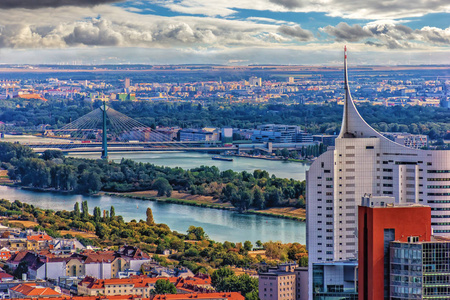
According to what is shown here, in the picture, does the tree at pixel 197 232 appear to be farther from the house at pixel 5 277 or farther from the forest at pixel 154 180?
the forest at pixel 154 180

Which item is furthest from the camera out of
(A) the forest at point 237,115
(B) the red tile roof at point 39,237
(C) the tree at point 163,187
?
(A) the forest at point 237,115

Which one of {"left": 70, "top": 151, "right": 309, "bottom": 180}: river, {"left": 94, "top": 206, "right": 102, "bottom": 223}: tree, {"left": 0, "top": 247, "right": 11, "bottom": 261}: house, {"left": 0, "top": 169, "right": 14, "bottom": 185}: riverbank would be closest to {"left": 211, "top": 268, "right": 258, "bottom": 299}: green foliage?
{"left": 0, "top": 247, "right": 11, "bottom": 261}: house

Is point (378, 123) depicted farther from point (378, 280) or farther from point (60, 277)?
point (378, 280)

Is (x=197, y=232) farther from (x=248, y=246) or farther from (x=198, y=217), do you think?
(x=198, y=217)

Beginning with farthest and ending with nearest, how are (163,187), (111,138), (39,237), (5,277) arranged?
(111,138), (163,187), (39,237), (5,277)

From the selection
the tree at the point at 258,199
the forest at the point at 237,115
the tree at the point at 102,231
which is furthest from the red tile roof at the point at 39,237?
the forest at the point at 237,115

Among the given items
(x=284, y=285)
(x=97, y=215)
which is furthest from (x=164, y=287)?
(x=97, y=215)
